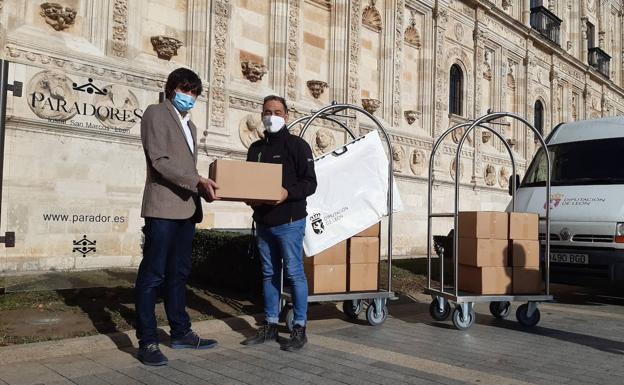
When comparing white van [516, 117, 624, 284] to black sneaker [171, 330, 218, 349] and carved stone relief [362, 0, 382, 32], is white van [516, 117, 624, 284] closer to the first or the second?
black sneaker [171, 330, 218, 349]

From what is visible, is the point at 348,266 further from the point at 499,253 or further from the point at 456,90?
the point at 456,90

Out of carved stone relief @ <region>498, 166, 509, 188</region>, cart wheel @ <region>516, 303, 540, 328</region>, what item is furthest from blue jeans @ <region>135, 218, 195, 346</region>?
carved stone relief @ <region>498, 166, 509, 188</region>

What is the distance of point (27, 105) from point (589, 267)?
29.3 ft

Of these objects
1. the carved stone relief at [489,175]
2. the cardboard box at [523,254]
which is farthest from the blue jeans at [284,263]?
the carved stone relief at [489,175]

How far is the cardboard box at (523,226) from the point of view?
650cm

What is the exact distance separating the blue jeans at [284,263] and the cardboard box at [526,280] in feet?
Result: 8.98

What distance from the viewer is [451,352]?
5137 mm

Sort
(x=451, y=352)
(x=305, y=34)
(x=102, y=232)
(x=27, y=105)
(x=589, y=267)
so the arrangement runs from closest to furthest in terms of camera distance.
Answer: (x=451, y=352) → (x=589, y=267) → (x=27, y=105) → (x=102, y=232) → (x=305, y=34)

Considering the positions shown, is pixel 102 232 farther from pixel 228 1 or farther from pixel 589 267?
pixel 589 267

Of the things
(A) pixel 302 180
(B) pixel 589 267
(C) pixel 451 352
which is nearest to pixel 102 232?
(A) pixel 302 180

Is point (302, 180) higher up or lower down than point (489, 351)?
higher up

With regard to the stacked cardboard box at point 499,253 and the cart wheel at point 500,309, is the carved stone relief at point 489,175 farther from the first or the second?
the stacked cardboard box at point 499,253

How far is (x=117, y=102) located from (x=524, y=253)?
742cm

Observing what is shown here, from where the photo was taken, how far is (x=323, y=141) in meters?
14.2
